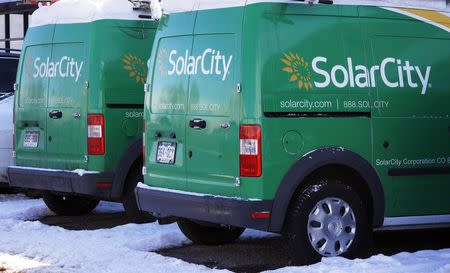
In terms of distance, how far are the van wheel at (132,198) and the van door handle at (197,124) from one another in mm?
2482

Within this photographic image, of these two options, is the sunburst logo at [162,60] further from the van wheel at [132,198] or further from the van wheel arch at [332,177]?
the van wheel at [132,198]

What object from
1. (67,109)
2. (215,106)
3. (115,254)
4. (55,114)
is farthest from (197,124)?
(55,114)

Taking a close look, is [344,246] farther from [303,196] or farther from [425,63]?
[425,63]

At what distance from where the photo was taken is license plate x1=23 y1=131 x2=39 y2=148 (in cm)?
1130

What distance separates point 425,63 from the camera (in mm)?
8750

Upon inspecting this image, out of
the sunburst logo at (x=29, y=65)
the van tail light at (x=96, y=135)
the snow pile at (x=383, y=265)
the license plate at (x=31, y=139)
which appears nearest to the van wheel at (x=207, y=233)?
the van tail light at (x=96, y=135)

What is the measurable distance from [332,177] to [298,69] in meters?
0.94

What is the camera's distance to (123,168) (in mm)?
10633

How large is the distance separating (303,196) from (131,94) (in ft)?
11.1

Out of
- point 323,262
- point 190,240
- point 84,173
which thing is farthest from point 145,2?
point 323,262

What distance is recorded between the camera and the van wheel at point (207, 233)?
9.49 metres

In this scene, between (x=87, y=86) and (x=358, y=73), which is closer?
(x=358, y=73)

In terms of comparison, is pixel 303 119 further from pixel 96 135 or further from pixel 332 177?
pixel 96 135

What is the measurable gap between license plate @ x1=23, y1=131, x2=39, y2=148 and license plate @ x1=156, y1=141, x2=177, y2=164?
2.79 meters
